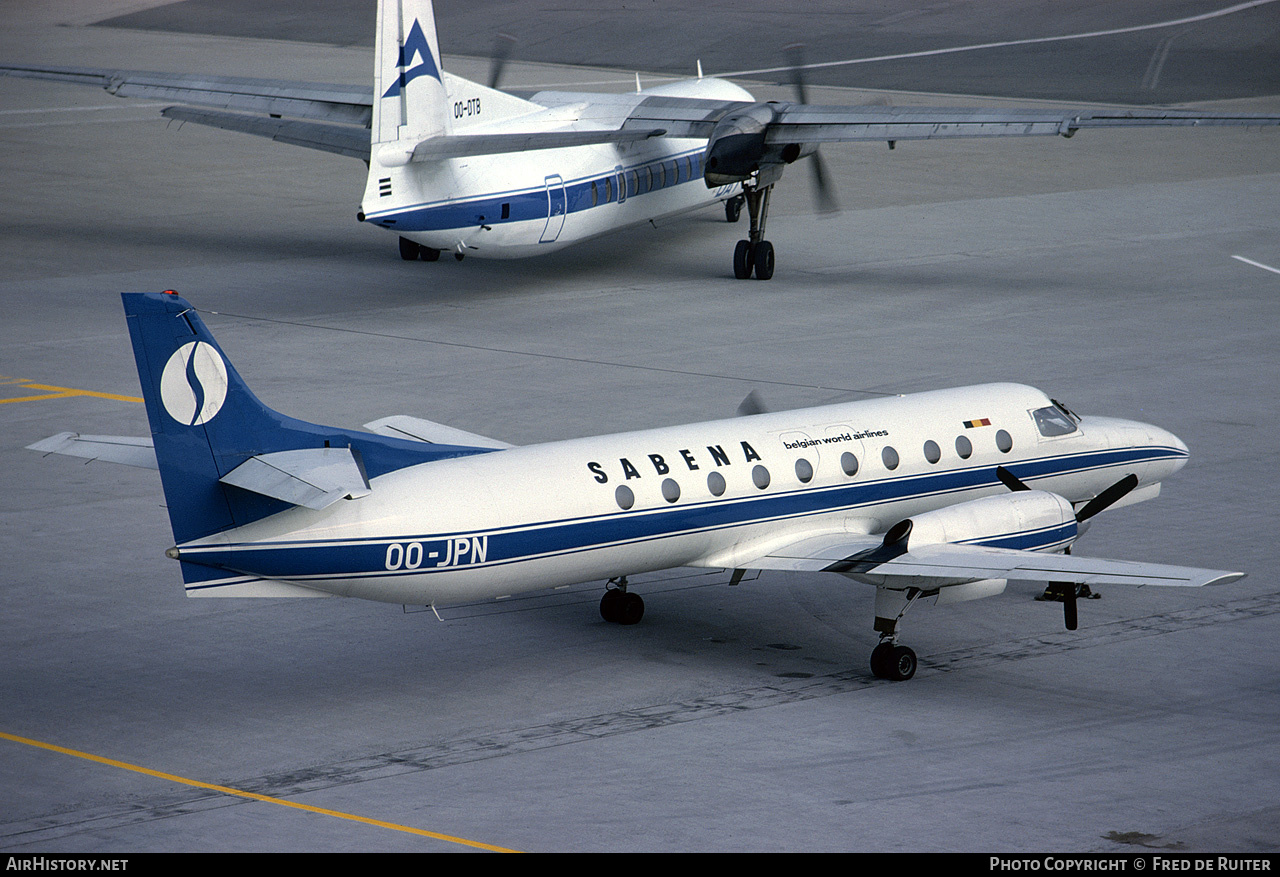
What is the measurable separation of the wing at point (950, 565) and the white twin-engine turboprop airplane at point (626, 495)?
0.03 metres

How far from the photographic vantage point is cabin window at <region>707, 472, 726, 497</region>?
723 inches

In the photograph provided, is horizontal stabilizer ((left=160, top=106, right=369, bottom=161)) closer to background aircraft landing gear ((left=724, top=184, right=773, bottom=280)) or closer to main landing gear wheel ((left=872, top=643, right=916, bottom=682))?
background aircraft landing gear ((left=724, top=184, right=773, bottom=280))

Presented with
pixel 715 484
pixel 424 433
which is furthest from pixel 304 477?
pixel 424 433

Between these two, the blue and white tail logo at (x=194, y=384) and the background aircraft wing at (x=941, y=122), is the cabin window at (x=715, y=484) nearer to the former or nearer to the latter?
the blue and white tail logo at (x=194, y=384)

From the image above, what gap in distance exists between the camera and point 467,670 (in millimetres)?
18078

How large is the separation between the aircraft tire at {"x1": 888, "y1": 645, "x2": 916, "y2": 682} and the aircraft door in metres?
20.6

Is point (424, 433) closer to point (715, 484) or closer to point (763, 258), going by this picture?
point (715, 484)

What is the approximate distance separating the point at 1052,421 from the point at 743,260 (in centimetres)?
1917

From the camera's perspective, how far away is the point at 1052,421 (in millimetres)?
21047

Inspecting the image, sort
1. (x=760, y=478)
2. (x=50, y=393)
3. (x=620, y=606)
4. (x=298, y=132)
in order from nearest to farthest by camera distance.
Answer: (x=760, y=478)
(x=620, y=606)
(x=50, y=393)
(x=298, y=132)

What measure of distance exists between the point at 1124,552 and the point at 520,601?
25.9 feet

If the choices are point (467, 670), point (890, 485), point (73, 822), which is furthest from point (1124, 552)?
point (73, 822)

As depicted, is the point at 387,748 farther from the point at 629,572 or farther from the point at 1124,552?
the point at 1124,552

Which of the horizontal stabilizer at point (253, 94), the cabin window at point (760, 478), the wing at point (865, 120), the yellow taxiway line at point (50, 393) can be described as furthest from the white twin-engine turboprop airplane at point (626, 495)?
the horizontal stabilizer at point (253, 94)
